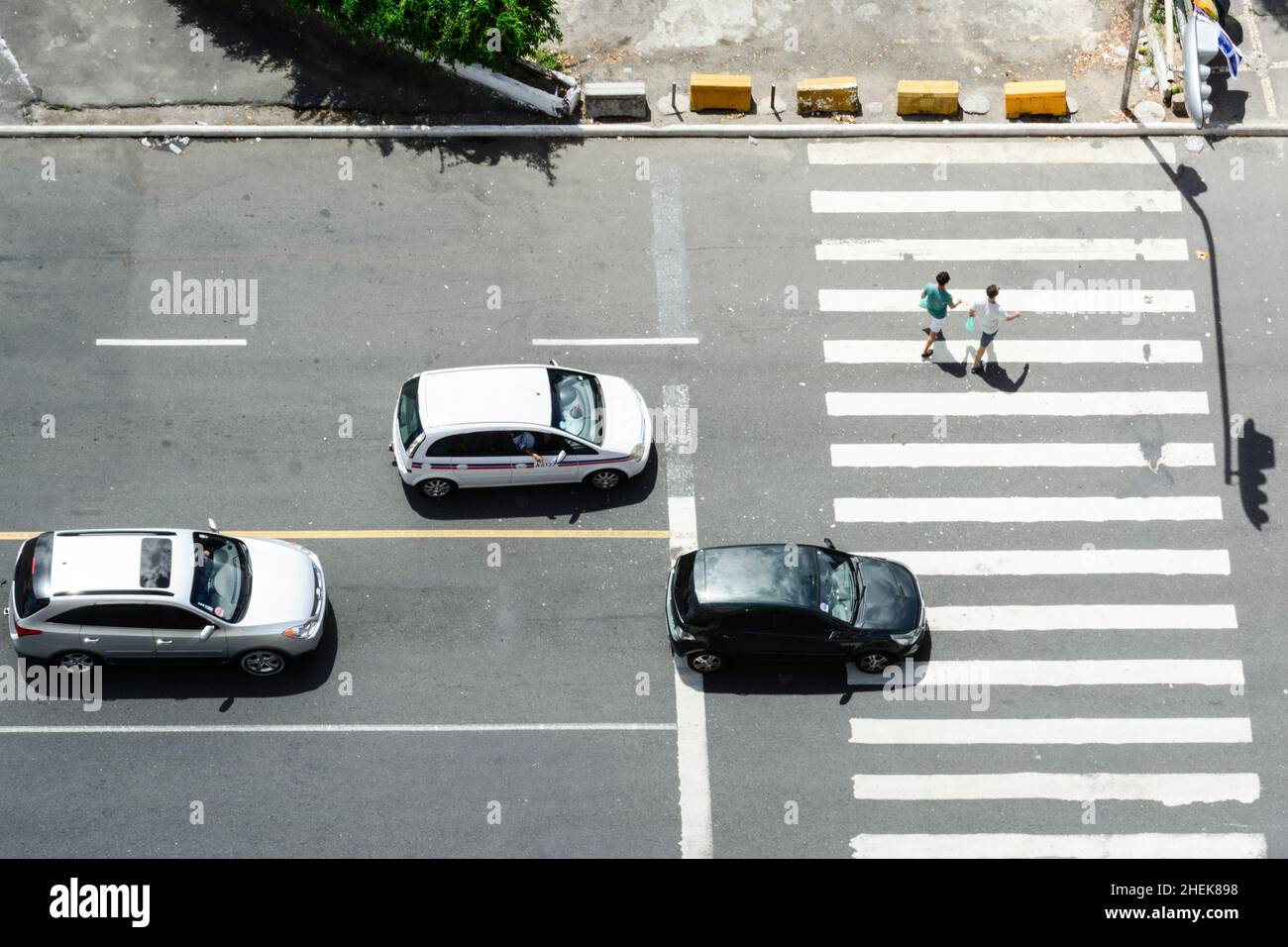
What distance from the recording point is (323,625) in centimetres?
1803

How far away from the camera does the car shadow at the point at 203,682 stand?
17.6 m

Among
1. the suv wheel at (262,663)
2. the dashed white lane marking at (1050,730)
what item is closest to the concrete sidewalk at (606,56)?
the suv wheel at (262,663)

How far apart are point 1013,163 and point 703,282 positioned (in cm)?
629

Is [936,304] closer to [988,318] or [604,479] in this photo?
[988,318]

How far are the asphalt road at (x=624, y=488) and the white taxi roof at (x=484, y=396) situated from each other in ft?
5.11

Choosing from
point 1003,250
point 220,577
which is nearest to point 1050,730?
A: point 1003,250

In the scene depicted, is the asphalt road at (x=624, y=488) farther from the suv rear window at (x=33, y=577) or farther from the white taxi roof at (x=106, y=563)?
the white taxi roof at (x=106, y=563)

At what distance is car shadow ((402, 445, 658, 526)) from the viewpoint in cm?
1900

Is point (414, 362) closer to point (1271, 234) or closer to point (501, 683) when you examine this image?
point (501, 683)

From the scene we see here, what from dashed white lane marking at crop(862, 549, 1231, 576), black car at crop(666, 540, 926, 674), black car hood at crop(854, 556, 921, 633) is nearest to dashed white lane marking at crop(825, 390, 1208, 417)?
dashed white lane marking at crop(862, 549, 1231, 576)

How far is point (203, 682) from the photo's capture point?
1769cm

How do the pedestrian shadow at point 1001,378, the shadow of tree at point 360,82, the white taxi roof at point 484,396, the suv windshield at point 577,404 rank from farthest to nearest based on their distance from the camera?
the shadow of tree at point 360,82 → the pedestrian shadow at point 1001,378 → the suv windshield at point 577,404 → the white taxi roof at point 484,396

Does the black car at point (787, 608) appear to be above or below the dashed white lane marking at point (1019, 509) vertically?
below

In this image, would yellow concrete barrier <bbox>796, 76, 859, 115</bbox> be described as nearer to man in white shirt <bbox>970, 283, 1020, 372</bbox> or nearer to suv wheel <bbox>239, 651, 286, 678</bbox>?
man in white shirt <bbox>970, 283, 1020, 372</bbox>
